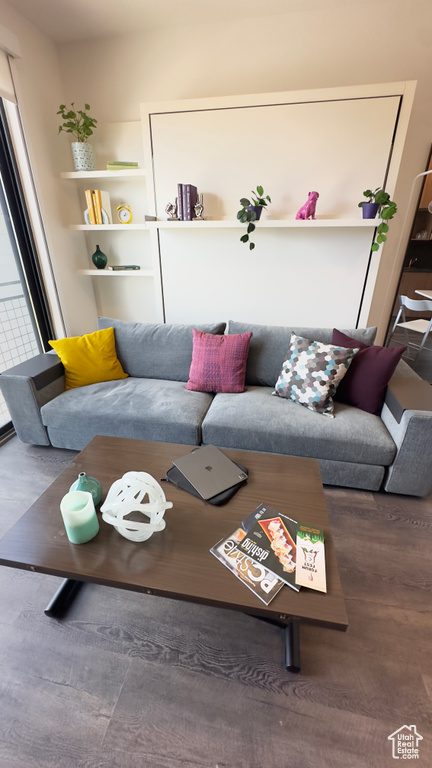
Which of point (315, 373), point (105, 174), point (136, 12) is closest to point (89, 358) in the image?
point (105, 174)

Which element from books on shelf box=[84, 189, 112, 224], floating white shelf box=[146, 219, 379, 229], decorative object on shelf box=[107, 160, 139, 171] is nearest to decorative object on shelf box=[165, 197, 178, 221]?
floating white shelf box=[146, 219, 379, 229]

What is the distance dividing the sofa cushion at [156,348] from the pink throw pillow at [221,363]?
167 mm

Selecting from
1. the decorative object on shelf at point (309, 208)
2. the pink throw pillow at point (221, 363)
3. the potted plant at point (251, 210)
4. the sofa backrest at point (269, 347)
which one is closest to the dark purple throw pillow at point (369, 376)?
Result: the sofa backrest at point (269, 347)

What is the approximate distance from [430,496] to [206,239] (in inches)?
85.6

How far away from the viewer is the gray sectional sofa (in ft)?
5.43

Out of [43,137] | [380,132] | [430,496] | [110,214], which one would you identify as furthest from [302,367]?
[43,137]

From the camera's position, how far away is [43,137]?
7.61 ft

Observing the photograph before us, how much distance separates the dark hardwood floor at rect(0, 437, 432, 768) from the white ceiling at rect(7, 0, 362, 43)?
3.14m

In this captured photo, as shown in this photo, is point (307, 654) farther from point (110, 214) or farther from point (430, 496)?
point (110, 214)

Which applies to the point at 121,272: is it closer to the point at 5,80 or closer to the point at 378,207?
the point at 5,80

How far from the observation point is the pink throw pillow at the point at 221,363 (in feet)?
6.80

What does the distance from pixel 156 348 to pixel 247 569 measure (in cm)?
164

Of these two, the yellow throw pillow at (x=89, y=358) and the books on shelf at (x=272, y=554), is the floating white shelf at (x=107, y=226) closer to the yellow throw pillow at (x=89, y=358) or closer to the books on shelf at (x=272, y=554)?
the yellow throw pillow at (x=89, y=358)

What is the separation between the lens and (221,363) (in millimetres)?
2080
